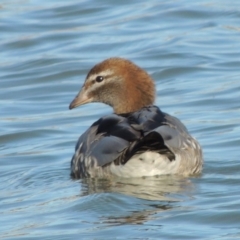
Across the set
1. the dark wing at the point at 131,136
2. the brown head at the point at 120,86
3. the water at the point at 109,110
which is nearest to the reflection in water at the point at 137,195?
the water at the point at 109,110

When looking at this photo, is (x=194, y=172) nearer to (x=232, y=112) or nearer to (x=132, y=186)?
(x=132, y=186)

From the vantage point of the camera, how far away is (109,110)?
15.5 m

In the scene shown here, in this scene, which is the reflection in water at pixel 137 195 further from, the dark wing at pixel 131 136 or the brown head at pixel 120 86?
the brown head at pixel 120 86

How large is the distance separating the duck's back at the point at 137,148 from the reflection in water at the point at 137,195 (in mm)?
98

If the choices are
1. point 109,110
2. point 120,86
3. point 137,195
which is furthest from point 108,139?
point 109,110

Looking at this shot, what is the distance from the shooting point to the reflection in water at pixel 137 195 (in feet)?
32.2

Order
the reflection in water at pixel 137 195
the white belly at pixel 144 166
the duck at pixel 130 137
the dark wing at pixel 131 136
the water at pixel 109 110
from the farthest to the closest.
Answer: the white belly at pixel 144 166, the duck at pixel 130 137, the dark wing at pixel 131 136, the reflection in water at pixel 137 195, the water at pixel 109 110

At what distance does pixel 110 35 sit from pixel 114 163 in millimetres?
9496

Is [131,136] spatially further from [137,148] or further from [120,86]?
[120,86]

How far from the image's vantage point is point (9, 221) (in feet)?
32.2

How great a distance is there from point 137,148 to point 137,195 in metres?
0.44

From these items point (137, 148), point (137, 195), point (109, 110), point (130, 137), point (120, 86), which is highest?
point (120, 86)

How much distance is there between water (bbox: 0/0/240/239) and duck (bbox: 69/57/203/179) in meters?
0.16

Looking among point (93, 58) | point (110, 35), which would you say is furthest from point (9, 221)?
point (110, 35)
